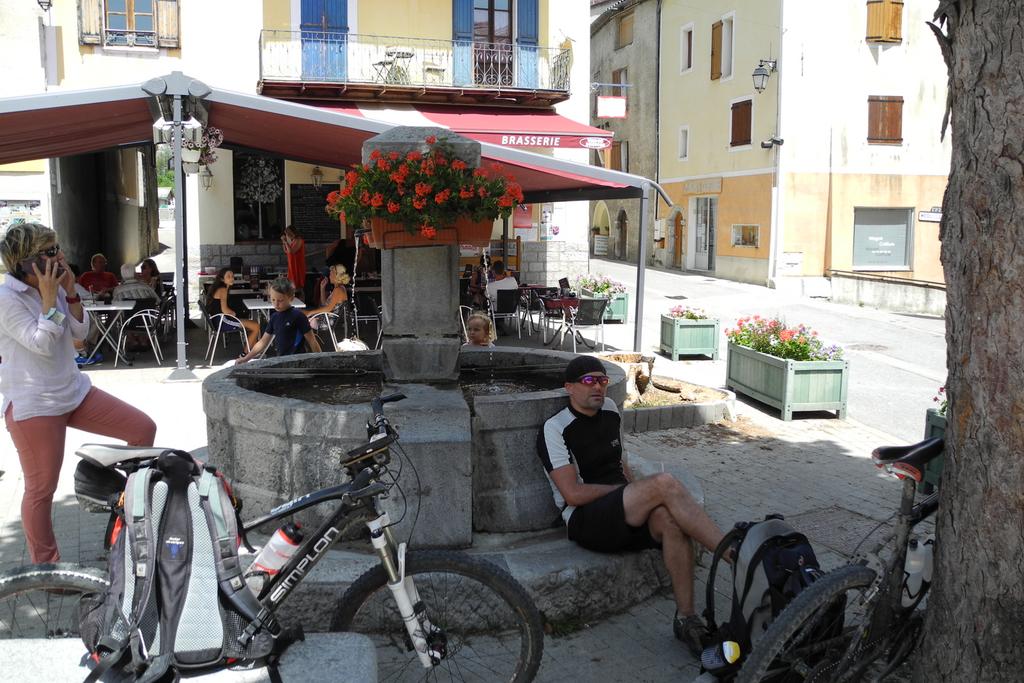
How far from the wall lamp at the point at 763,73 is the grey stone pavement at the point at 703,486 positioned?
1642 centimetres

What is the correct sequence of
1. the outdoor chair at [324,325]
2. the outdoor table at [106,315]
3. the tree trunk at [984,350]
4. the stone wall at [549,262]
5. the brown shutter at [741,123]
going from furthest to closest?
1. the brown shutter at [741,123]
2. the stone wall at [549,262]
3. the outdoor chair at [324,325]
4. the outdoor table at [106,315]
5. the tree trunk at [984,350]

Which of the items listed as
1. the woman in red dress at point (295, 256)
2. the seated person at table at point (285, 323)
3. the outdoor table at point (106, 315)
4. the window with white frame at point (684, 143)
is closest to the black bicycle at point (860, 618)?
the seated person at table at point (285, 323)

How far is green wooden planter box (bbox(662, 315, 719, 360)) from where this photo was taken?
12.9 m

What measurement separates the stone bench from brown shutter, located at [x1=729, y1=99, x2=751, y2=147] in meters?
24.7

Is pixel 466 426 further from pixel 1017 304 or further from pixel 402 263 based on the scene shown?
pixel 1017 304

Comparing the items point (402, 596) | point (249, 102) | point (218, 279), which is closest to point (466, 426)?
point (402, 596)

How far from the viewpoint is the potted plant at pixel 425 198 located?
4988 millimetres

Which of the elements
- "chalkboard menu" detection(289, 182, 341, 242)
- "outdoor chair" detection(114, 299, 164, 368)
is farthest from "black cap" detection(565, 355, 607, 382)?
"chalkboard menu" detection(289, 182, 341, 242)

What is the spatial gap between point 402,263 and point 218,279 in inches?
271

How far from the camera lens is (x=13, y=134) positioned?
10.6 meters

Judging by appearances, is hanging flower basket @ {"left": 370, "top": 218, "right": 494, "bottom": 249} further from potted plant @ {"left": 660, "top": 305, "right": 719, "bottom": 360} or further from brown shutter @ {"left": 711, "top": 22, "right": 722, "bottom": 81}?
brown shutter @ {"left": 711, "top": 22, "right": 722, "bottom": 81}

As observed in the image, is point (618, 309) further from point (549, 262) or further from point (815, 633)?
point (815, 633)

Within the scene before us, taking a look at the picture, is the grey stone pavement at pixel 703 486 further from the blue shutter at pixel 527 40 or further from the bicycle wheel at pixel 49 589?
the blue shutter at pixel 527 40

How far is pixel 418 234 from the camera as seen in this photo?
512 centimetres
